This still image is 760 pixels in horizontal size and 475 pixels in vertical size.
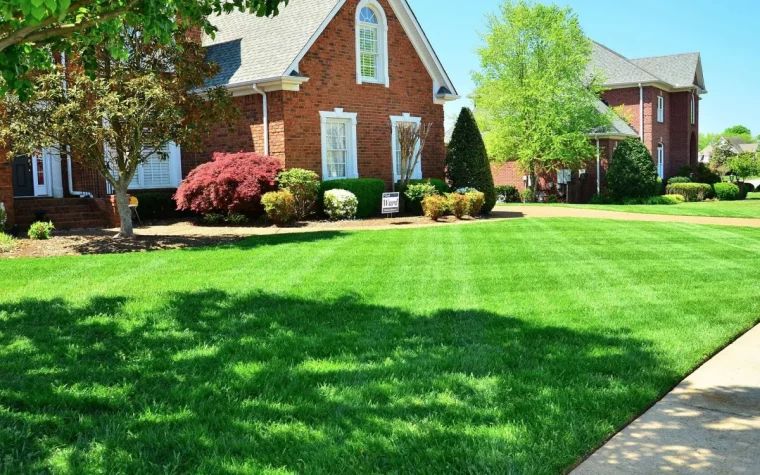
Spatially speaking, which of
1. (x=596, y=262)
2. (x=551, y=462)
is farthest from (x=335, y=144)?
(x=551, y=462)

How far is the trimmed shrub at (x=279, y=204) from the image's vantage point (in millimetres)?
16875

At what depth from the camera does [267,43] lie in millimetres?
20422

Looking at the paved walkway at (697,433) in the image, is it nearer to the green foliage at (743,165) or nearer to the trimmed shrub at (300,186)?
the trimmed shrub at (300,186)

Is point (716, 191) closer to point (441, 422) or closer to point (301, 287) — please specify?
point (301, 287)

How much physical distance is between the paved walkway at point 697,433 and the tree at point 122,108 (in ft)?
36.2

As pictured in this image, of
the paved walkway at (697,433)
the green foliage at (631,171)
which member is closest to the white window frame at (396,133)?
the green foliage at (631,171)

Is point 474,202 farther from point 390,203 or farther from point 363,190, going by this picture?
point 363,190

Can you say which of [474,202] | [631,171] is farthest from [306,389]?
[631,171]

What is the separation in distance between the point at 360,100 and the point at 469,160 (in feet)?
13.0

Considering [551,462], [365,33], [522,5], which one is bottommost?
[551,462]

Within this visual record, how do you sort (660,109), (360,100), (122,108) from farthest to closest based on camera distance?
1. (660,109)
2. (360,100)
3. (122,108)

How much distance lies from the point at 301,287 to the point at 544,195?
28.4 metres

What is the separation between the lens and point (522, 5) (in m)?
31.3

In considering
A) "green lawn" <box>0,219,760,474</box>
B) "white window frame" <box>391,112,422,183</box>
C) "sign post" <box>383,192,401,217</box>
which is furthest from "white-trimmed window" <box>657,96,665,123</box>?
"green lawn" <box>0,219,760,474</box>
